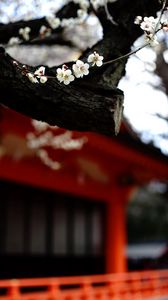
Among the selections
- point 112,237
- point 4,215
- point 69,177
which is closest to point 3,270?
point 4,215

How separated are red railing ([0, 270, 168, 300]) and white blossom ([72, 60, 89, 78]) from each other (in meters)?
5.33

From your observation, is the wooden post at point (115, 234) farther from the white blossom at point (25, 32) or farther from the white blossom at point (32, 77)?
the white blossom at point (32, 77)

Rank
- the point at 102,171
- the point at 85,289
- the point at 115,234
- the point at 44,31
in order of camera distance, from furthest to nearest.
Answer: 1. the point at 115,234
2. the point at 102,171
3. the point at 85,289
4. the point at 44,31

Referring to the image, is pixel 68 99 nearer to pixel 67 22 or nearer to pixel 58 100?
pixel 58 100

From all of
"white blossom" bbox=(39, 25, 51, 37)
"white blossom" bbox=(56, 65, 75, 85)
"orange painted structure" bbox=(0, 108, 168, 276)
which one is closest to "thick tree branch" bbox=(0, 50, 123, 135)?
"white blossom" bbox=(56, 65, 75, 85)

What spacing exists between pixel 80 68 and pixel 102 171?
34.9 feet

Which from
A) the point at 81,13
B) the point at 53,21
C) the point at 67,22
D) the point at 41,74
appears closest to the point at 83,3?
the point at 81,13

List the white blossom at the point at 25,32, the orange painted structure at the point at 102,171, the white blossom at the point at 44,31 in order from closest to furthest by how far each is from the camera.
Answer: the white blossom at the point at 25,32, the white blossom at the point at 44,31, the orange painted structure at the point at 102,171

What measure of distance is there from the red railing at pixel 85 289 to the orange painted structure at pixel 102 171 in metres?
0.06

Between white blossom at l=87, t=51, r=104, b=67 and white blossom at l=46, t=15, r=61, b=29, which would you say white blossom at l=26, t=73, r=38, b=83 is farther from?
white blossom at l=46, t=15, r=61, b=29

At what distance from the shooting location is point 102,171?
13977 mm

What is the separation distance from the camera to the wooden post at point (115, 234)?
14.5 meters

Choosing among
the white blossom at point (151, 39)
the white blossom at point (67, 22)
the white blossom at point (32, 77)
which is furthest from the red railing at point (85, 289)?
the white blossom at point (151, 39)

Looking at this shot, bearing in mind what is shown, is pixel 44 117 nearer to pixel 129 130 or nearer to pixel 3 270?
pixel 129 130
